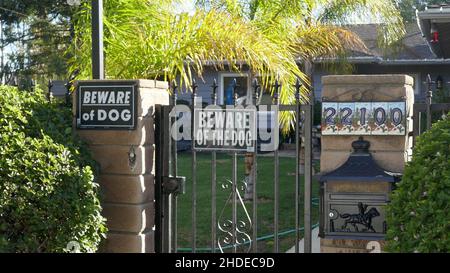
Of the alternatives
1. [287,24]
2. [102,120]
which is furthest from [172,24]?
[287,24]

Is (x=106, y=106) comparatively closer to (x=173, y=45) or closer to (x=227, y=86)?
(x=173, y=45)

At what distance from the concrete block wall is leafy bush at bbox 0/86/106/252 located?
0.37 metres

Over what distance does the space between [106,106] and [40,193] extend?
3.26ft

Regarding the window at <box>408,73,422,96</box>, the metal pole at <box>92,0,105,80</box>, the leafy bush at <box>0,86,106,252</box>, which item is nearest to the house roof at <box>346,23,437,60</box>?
the window at <box>408,73,422,96</box>

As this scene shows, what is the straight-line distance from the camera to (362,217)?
468cm

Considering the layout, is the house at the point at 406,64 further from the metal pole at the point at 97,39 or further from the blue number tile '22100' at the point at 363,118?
the blue number tile '22100' at the point at 363,118

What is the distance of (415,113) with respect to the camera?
15.8ft

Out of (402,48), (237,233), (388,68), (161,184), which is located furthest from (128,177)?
(388,68)

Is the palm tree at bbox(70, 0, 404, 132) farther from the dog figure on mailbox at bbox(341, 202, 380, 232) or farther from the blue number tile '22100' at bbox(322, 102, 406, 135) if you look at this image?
the dog figure on mailbox at bbox(341, 202, 380, 232)

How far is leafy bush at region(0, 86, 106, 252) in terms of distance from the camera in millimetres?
4270

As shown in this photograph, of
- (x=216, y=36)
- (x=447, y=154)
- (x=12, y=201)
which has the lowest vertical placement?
(x=12, y=201)

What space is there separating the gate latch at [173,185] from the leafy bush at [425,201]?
1.73m
